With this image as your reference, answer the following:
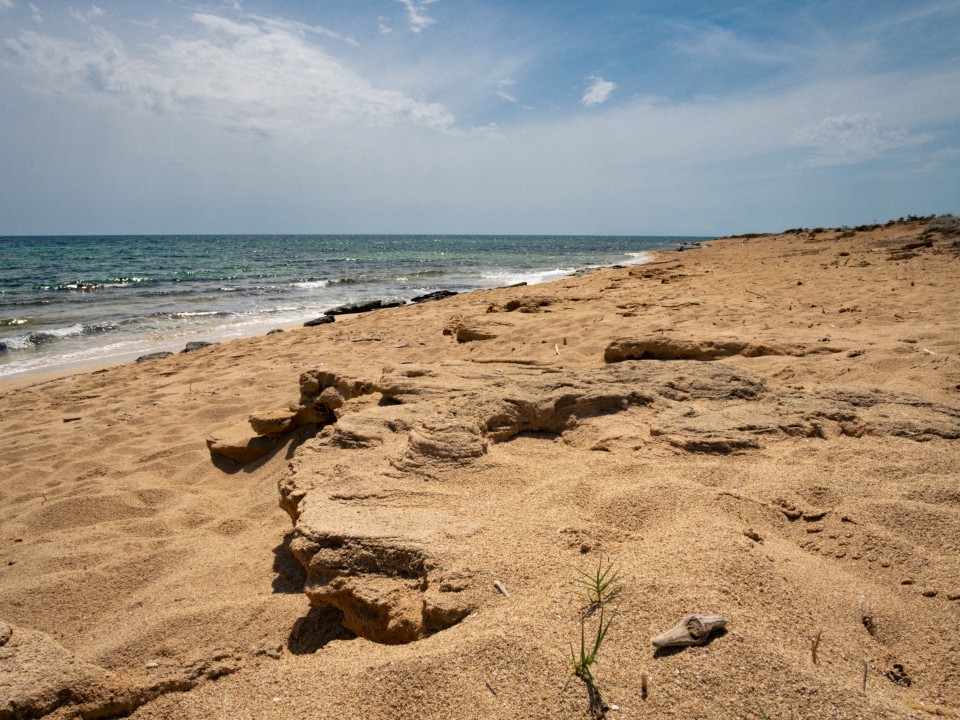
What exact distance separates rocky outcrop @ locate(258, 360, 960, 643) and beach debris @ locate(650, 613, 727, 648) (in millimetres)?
554

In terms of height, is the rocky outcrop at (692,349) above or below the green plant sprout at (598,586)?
above

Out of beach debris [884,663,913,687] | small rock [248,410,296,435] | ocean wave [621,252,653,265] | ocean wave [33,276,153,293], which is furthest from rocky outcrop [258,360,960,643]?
ocean wave [621,252,653,265]

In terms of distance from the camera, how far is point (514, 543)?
1896 mm

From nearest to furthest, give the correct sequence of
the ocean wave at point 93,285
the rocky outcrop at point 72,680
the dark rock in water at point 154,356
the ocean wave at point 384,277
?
the rocky outcrop at point 72,680, the dark rock in water at point 154,356, the ocean wave at point 93,285, the ocean wave at point 384,277

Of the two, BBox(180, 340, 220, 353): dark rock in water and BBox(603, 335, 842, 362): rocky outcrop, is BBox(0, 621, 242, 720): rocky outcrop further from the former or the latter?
BBox(180, 340, 220, 353): dark rock in water

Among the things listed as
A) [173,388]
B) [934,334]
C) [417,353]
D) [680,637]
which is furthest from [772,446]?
[173,388]

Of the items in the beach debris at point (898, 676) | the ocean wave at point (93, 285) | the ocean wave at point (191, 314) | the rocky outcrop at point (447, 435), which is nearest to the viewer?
the beach debris at point (898, 676)

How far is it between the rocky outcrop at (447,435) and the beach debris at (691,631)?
554 millimetres

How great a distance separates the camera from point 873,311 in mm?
5609

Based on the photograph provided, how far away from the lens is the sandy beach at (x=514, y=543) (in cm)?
142

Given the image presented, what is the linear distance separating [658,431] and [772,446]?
1.66 ft

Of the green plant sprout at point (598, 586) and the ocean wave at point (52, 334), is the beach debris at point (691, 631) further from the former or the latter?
the ocean wave at point (52, 334)

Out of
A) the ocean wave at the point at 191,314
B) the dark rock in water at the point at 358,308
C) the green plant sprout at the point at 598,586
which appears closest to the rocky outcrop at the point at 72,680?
the green plant sprout at the point at 598,586

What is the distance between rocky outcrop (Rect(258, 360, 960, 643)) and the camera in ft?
6.09
